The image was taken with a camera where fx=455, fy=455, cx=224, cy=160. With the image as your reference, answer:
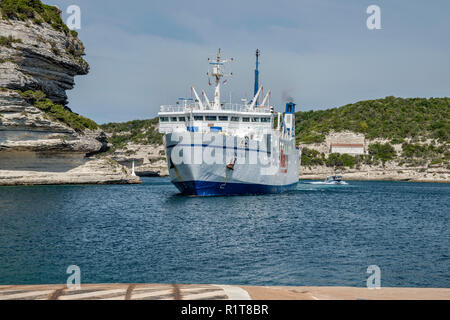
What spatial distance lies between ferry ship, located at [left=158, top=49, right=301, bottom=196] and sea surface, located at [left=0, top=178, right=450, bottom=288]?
374cm

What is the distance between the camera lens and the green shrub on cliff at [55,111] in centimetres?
6095

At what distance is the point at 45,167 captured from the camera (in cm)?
6294

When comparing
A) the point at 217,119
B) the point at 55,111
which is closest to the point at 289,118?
the point at 217,119

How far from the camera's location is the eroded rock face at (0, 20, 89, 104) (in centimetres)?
5893

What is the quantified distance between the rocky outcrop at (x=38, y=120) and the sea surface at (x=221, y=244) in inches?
913

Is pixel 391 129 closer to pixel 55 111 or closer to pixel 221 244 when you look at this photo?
pixel 55 111

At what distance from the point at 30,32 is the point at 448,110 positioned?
144 metres

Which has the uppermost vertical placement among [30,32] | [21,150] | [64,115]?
[30,32]

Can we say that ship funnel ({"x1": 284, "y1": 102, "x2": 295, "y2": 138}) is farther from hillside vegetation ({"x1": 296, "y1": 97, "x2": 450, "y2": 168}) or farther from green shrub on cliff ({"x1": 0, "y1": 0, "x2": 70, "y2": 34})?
hillside vegetation ({"x1": 296, "y1": 97, "x2": 450, "y2": 168})

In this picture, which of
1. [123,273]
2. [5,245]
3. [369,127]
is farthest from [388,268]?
[369,127]

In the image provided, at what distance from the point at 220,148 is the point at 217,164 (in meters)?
1.45

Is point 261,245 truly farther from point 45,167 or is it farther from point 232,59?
point 45,167

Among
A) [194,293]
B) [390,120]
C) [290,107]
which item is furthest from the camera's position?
[390,120]

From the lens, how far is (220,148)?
131ft
